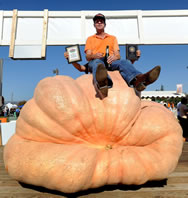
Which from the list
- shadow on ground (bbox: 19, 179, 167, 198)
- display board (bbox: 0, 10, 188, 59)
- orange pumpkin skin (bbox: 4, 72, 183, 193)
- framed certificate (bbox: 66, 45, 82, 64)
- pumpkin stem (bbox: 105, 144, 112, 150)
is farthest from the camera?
display board (bbox: 0, 10, 188, 59)

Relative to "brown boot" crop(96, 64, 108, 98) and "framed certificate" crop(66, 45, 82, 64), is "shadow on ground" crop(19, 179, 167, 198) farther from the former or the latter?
"framed certificate" crop(66, 45, 82, 64)

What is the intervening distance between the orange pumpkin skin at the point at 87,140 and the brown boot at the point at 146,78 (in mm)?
127

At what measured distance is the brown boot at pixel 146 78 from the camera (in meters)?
1.93

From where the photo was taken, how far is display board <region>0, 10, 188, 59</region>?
18.4 feet

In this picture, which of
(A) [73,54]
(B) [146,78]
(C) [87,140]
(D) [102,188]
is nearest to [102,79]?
(B) [146,78]

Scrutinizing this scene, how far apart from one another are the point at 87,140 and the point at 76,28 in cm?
469

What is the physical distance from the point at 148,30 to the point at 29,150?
204 inches

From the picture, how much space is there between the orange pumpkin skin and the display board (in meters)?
4.02

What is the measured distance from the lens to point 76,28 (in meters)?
5.79

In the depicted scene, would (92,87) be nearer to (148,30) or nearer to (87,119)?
(87,119)

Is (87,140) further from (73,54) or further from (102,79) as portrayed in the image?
(73,54)

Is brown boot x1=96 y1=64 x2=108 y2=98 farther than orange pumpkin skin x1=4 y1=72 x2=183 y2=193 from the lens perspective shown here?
Yes

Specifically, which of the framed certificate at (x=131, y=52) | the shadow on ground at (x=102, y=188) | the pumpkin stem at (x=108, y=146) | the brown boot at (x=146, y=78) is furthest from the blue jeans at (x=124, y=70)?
the shadow on ground at (x=102, y=188)

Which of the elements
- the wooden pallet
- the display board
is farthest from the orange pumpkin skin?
the display board
